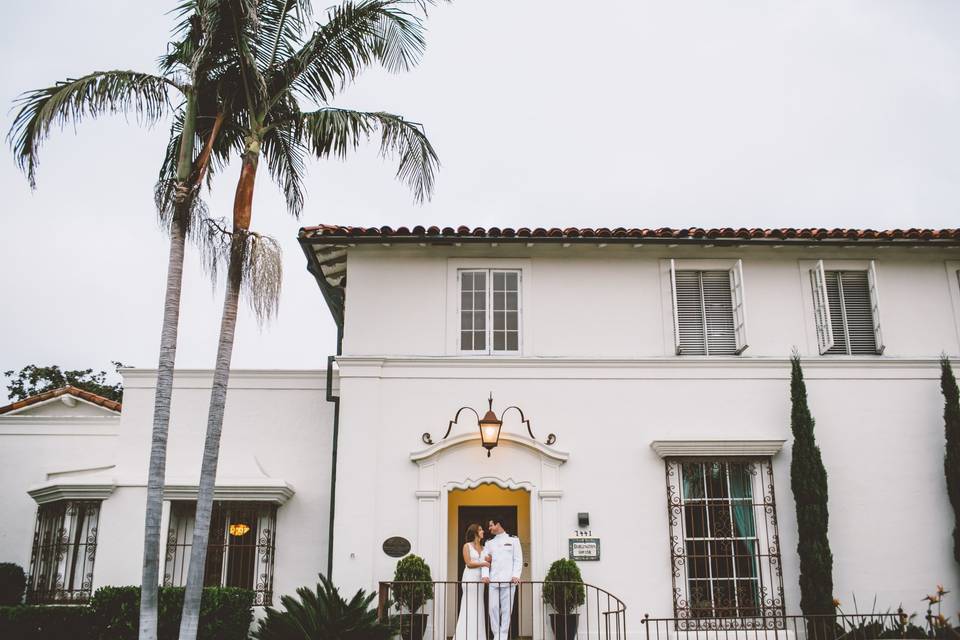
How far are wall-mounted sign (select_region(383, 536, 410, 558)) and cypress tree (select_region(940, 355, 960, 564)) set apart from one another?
769 cm

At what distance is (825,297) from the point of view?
12195mm

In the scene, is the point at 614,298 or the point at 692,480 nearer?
the point at 692,480

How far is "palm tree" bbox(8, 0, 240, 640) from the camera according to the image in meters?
9.41

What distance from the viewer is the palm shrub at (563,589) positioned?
10.7 m

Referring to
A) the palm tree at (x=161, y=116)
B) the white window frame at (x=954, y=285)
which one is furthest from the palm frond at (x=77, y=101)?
the white window frame at (x=954, y=285)

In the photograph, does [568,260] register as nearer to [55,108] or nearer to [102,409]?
[55,108]

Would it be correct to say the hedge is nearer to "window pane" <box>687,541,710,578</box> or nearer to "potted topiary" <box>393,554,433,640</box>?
"potted topiary" <box>393,554,433,640</box>

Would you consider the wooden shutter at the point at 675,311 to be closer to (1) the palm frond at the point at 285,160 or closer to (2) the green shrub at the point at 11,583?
(1) the palm frond at the point at 285,160

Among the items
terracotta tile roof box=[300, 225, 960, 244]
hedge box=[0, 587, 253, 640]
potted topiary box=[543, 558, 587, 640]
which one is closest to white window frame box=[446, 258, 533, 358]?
terracotta tile roof box=[300, 225, 960, 244]

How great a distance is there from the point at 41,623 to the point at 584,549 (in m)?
7.66

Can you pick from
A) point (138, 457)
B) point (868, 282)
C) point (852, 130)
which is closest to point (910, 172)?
point (852, 130)

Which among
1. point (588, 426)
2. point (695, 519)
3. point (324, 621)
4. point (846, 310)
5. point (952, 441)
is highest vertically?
point (846, 310)

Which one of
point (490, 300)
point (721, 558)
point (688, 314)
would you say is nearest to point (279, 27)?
point (490, 300)

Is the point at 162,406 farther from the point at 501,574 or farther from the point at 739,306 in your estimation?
the point at 739,306
